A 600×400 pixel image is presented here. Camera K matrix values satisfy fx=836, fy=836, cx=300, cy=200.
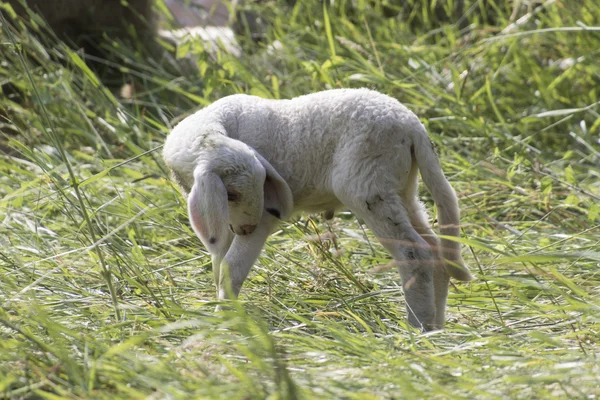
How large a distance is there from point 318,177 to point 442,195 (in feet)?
1.35

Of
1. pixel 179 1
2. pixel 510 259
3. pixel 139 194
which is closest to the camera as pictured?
pixel 510 259

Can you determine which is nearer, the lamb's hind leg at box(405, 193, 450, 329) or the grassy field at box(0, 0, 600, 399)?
the grassy field at box(0, 0, 600, 399)

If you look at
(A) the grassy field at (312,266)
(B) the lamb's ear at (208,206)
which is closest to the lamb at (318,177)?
(B) the lamb's ear at (208,206)

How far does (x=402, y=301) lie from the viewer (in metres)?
2.98

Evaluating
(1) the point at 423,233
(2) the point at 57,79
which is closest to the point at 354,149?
(1) the point at 423,233

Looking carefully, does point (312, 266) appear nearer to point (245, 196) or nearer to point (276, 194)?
point (276, 194)

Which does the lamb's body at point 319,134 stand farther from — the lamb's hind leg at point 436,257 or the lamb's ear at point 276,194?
the lamb's hind leg at point 436,257

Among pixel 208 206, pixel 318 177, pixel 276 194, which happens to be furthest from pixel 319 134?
pixel 208 206

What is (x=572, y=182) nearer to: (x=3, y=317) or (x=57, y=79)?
(x=3, y=317)

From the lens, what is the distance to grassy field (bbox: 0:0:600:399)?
199 centimetres

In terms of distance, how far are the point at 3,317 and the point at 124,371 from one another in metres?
0.40

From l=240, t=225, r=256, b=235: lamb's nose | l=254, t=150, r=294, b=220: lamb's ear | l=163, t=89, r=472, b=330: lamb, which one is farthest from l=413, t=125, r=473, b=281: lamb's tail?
l=240, t=225, r=256, b=235: lamb's nose

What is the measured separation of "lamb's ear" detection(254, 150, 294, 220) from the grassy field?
298mm

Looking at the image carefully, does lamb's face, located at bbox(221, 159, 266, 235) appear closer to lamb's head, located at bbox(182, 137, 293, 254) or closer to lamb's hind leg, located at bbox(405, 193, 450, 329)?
lamb's head, located at bbox(182, 137, 293, 254)
